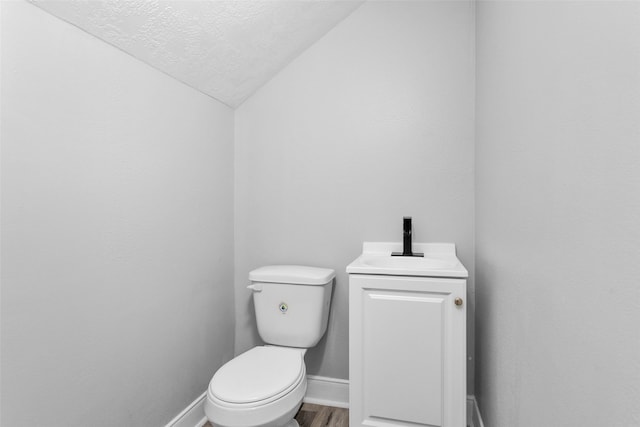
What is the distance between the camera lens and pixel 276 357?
1.58 meters

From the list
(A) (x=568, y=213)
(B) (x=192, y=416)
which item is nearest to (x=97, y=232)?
(B) (x=192, y=416)

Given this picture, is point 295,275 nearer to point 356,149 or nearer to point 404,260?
point 404,260

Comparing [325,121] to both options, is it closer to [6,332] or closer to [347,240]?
[347,240]

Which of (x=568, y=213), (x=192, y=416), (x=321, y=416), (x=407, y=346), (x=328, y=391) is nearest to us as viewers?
(x=568, y=213)

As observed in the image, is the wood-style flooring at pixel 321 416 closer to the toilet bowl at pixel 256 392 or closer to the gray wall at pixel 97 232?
the toilet bowl at pixel 256 392

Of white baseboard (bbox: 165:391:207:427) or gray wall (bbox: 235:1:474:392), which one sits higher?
gray wall (bbox: 235:1:474:392)

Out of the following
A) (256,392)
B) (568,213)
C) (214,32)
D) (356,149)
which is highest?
(214,32)

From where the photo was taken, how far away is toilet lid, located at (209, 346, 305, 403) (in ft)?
4.25

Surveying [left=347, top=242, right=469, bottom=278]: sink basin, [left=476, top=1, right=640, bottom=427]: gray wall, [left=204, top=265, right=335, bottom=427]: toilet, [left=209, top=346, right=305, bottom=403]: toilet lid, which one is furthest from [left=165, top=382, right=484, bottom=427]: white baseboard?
[left=347, top=242, right=469, bottom=278]: sink basin

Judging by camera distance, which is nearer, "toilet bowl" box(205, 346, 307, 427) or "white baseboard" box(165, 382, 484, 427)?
"toilet bowl" box(205, 346, 307, 427)

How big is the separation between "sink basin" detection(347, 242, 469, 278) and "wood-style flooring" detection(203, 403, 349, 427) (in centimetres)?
87

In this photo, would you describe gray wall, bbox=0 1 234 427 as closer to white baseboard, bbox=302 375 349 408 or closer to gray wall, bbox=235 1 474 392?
gray wall, bbox=235 1 474 392

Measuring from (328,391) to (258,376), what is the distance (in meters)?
0.73

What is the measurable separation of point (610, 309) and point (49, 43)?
1594mm
